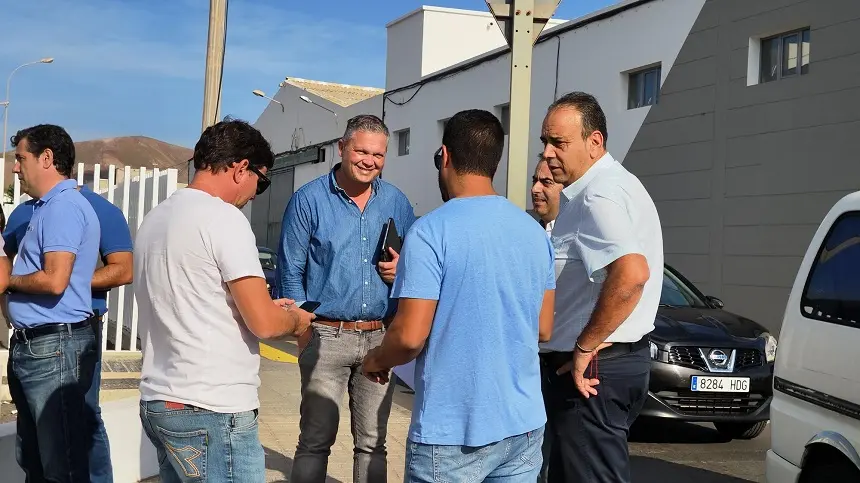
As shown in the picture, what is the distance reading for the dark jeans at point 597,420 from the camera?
365 centimetres

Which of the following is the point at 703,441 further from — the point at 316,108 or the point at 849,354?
the point at 316,108

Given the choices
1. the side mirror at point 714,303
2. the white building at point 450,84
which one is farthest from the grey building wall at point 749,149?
the side mirror at point 714,303

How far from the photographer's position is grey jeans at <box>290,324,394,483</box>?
4605 mm

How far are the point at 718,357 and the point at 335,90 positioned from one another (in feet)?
106

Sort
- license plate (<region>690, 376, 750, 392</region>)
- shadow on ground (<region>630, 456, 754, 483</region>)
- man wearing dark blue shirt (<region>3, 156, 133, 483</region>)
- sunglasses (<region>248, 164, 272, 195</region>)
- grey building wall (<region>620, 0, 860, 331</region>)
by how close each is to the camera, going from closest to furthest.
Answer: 1. sunglasses (<region>248, 164, 272, 195</region>)
2. man wearing dark blue shirt (<region>3, 156, 133, 483</region>)
3. shadow on ground (<region>630, 456, 754, 483</region>)
4. license plate (<region>690, 376, 750, 392</region>)
5. grey building wall (<region>620, 0, 860, 331</region>)

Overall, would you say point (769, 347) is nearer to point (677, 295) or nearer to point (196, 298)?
point (677, 295)

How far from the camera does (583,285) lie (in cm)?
372

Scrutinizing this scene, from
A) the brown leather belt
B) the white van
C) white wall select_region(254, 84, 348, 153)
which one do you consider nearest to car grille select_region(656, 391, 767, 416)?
the white van

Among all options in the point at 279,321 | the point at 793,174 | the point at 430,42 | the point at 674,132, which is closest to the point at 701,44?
the point at 674,132

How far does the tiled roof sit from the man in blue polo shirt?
1255 inches

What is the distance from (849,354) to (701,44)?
13006 millimetres

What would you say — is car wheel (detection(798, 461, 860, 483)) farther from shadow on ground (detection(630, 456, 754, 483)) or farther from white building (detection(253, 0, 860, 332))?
white building (detection(253, 0, 860, 332))

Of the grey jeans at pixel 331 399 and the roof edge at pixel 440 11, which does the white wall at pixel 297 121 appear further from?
the grey jeans at pixel 331 399

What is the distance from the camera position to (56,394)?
14.3 feet
